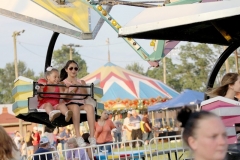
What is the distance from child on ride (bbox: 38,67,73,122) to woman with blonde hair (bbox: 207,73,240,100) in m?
1.69

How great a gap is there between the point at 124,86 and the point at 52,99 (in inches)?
1001

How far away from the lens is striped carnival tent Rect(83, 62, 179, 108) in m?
31.7

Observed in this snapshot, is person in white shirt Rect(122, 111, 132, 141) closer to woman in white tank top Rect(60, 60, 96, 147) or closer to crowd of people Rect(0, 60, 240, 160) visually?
crowd of people Rect(0, 60, 240, 160)

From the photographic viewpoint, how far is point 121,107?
3089 centimetres

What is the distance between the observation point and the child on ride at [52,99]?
702 cm

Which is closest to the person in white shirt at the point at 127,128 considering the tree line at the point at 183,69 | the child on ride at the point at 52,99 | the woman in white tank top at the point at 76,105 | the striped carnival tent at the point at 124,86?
the striped carnival tent at the point at 124,86

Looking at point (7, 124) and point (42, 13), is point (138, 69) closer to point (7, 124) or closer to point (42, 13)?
point (7, 124)

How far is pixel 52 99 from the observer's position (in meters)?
7.20

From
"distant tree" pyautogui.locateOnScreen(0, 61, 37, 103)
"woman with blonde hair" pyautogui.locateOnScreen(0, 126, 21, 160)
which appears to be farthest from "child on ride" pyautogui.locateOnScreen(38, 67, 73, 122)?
"distant tree" pyautogui.locateOnScreen(0, 61, 37, 103)

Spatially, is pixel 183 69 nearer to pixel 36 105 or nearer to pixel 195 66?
pixel 195 66

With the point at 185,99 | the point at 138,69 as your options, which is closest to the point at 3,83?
the point at 138,69

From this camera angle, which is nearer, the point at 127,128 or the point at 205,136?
the point at 205,136

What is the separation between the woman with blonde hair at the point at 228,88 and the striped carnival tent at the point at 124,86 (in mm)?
24734

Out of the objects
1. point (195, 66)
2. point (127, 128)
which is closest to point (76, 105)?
point (127, 128)
